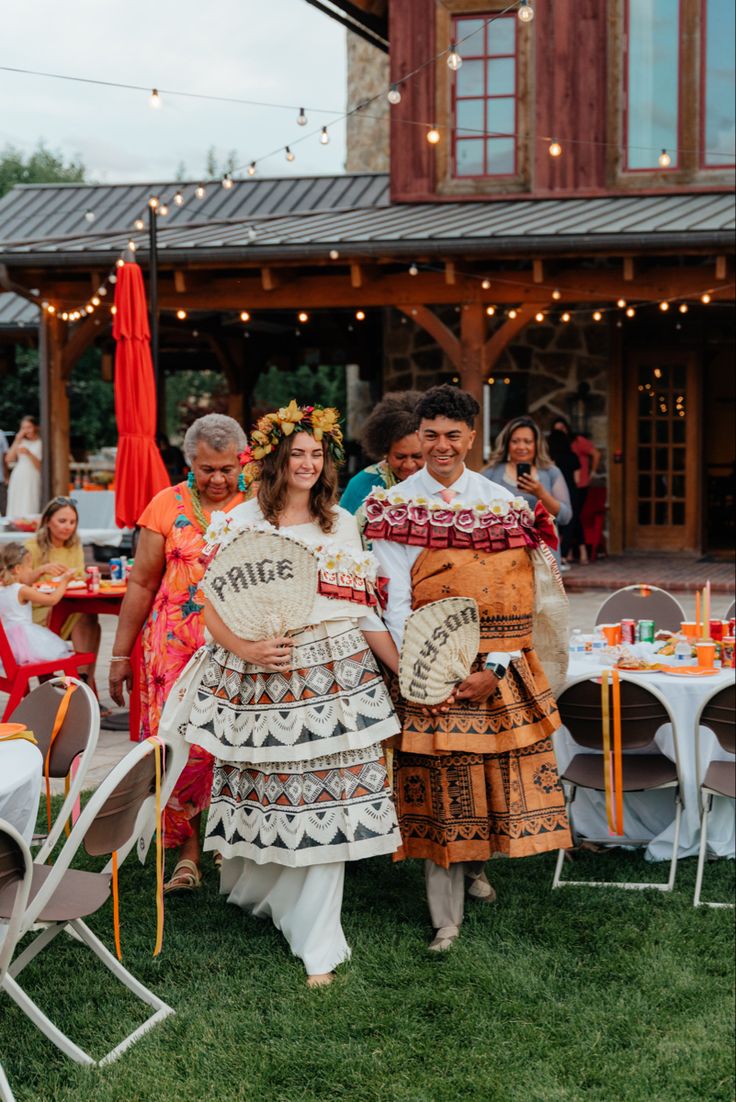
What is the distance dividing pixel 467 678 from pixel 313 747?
526mm

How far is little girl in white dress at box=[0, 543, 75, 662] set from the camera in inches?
247

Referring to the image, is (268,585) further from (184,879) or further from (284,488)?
(184,879)

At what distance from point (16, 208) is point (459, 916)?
13321 mm

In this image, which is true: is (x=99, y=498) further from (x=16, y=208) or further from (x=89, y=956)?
(x=89, y=956)

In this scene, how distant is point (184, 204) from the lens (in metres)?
14.3

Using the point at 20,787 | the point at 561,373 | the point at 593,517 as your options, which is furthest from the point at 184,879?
the point at 561,373

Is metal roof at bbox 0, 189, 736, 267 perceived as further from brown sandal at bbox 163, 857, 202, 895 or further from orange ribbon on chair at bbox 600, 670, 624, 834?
brown sandal at bbox 163, 857, 202, 895

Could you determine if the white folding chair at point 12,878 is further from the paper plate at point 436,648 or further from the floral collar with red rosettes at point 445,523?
the floral collar with red rosettes at point 445,523

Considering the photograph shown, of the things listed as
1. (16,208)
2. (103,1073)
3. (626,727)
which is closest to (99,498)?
(16,208)

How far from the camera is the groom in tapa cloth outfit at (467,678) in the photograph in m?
3.78

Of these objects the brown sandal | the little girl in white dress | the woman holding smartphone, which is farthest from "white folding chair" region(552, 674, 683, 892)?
the little girl in white dress

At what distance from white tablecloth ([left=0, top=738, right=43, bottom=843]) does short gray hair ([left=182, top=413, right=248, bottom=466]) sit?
133cm

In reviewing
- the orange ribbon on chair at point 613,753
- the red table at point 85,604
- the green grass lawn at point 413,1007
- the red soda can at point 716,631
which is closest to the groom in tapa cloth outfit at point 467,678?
the green grass lawn at point 413,1007

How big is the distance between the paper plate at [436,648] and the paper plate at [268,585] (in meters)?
0.33
